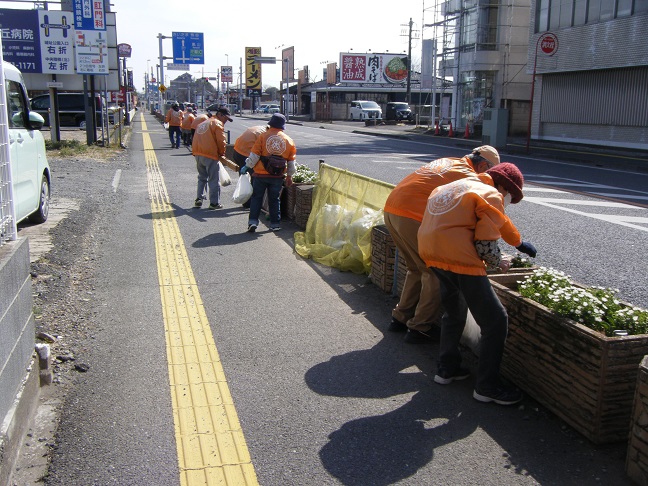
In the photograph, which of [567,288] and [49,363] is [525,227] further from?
[49,363]

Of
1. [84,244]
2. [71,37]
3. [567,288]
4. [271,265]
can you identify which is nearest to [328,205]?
[271,265]

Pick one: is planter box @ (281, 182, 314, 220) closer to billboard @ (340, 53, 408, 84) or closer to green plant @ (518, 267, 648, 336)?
green plant @ (518, 267, 648, 336)

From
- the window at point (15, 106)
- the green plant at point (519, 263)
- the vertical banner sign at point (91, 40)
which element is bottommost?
the green plant at point (519, 263)

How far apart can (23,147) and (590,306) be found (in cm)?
729

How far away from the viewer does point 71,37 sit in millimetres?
25062

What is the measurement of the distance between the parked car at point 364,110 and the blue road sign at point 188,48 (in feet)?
64.5

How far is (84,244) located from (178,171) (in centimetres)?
942

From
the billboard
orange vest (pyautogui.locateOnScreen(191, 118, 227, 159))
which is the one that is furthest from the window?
the billboard

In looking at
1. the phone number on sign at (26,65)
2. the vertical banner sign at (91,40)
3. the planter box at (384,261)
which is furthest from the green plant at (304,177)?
the phone number on sign at (26,65)

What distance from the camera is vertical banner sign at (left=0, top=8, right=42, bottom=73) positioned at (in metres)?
26.0

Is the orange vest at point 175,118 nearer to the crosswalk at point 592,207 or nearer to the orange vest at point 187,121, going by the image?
the orange vest at point 187,121

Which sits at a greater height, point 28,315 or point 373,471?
point 28,315

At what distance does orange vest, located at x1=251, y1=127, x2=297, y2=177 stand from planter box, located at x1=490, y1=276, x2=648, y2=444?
5511mm

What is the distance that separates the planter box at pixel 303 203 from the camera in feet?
30.9
